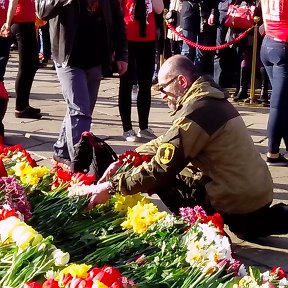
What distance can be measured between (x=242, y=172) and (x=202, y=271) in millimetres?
1258

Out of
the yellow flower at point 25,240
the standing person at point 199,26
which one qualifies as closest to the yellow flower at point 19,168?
the yellow flower at point 25,240

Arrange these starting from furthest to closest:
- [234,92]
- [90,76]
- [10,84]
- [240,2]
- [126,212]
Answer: [10,84] < [234,92] < [240,2] < [90,76] < [126,212]

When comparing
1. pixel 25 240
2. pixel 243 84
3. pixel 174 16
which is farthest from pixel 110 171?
pixel 174 16

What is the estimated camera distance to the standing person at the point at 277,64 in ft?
19.1

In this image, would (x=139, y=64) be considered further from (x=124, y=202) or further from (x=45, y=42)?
(x=45, y=42)

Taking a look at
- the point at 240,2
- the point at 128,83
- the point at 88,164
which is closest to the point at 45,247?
the point at 88,164

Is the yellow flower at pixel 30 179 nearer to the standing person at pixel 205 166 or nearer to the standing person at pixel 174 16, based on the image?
the standing person at pixel 205 166

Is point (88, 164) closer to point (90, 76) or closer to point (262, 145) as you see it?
point (90, 76)

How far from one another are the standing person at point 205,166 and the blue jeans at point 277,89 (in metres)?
1.67

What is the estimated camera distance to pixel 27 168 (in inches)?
165

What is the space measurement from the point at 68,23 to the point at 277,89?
181 centimetres

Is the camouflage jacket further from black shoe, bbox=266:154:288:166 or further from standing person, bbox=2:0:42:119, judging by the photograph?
standing person, bbox=2:0:42:119

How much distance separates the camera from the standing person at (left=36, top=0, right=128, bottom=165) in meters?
5.13

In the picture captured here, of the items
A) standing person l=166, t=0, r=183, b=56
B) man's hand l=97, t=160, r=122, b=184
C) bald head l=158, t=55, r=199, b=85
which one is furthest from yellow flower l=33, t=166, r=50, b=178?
standing person l=166, t=0, r=183, b=56
